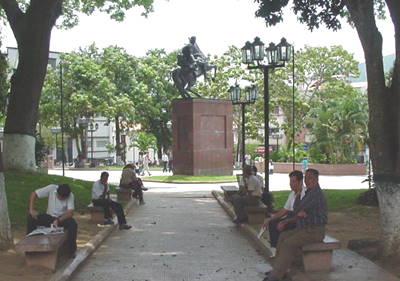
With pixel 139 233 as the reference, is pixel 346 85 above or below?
above

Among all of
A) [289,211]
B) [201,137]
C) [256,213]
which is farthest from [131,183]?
[201,137]

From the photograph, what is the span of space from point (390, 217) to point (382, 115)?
1.36m

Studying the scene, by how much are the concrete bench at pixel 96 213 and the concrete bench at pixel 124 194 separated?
5.60 m

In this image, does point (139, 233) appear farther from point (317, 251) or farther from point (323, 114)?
point (323, 114)

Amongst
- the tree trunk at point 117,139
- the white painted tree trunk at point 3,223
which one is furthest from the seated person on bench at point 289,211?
the tree trunk at point 117,139

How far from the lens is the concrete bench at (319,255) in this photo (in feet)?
23.5

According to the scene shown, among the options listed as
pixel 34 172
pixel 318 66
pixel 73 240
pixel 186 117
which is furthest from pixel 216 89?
pixel 73 240

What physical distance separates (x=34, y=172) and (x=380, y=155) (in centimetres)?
1256

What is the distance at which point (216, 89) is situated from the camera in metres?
49.9

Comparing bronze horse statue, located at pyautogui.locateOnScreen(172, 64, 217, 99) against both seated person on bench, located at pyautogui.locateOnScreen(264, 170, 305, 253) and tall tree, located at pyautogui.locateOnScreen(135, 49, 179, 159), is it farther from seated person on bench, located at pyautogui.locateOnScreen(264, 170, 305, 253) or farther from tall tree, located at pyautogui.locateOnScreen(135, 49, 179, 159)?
tall tree, located at pyautogui.locateOnScreen(135, 49, 179, 159)

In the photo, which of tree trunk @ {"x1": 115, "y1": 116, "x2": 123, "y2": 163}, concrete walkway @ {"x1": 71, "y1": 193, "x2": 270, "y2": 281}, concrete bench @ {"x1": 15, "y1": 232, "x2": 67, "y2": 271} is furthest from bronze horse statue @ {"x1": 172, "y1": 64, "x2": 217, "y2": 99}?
tree trunk @ {"x1": 115, "y1": 116, "x2": 123, "y2": 163}

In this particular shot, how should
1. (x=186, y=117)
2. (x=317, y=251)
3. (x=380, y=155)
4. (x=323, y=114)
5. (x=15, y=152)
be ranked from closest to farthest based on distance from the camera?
(x=317, y=251)
(x=380, y=155)
(x=15, y=152)
(x=186, y=117)
(x=323, y=114)

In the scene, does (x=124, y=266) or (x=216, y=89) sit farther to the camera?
(x=216, y=89)

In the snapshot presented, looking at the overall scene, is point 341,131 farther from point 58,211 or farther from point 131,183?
point 58,211
